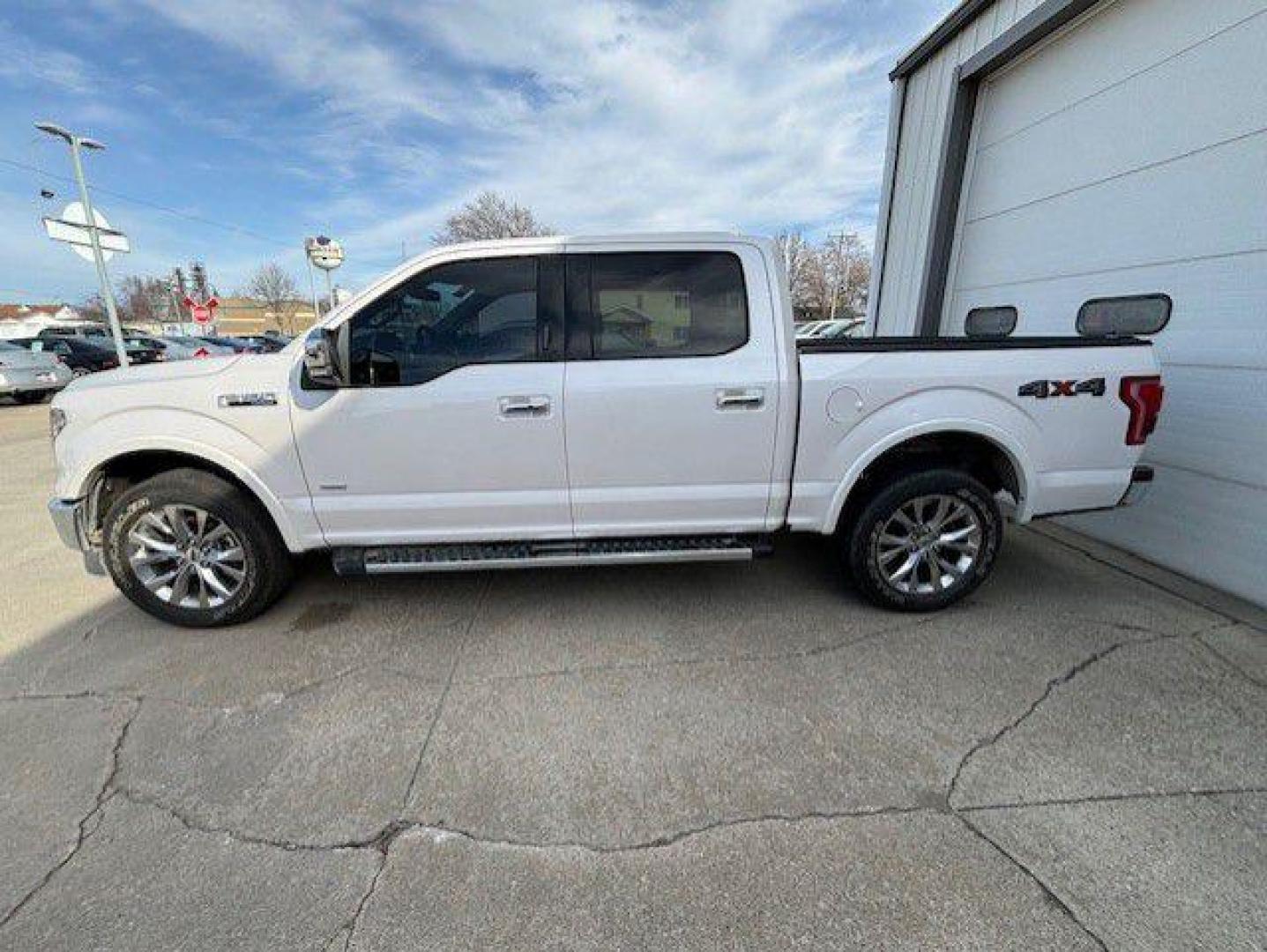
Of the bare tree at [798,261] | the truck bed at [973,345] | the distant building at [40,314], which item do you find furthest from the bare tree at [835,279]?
the distant building at [40,314]

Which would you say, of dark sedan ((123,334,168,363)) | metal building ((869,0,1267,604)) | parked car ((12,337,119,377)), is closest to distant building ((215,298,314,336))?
dark sedan ((123,334,168,363))

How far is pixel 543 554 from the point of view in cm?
322

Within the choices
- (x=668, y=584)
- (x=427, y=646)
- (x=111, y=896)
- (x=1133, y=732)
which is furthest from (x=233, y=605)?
(x=1133, y=732)

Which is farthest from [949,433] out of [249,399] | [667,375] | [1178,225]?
[249,399]

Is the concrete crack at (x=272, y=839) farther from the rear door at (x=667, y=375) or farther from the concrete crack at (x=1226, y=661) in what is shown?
the concrete crack at (x=1226, y=661)

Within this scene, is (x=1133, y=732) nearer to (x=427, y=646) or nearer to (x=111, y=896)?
(x=427, y=646)

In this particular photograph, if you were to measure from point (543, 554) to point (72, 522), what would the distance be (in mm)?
2419

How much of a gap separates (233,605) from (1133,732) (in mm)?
4357

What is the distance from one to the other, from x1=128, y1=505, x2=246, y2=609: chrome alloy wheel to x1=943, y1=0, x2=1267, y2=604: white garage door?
5766mm

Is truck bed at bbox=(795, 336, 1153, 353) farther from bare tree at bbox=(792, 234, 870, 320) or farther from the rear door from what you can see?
bare tree at bbox=(792, 234, 870, 320)

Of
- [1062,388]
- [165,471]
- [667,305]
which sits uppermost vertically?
[667,305]

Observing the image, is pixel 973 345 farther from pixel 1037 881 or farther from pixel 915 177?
pixel 915 177

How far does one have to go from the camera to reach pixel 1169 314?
3963mm

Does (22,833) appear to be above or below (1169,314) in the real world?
below
